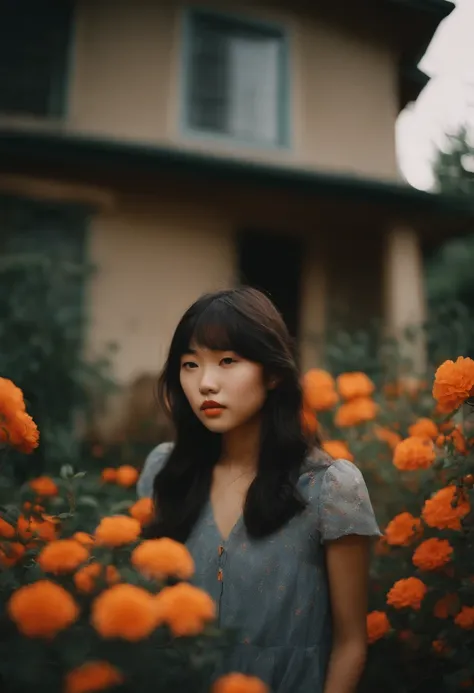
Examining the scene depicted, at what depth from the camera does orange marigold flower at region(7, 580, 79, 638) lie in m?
0.77

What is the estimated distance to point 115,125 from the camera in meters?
6.09

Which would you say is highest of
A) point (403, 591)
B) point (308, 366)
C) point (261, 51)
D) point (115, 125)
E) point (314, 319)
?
point (261, 51)

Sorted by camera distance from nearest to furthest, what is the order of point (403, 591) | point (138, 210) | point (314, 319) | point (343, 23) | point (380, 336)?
point (403, 591) < point (380, 336) < point (138, 210) < point (314, 319) < point (343, 23)

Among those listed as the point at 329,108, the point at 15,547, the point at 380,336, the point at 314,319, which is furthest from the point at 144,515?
the point at 329,108

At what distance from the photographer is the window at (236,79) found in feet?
21.5

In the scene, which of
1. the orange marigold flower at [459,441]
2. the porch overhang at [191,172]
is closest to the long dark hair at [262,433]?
the orange marigold flower at [459,441]

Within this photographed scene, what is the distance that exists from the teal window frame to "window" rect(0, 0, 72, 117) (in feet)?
3.74

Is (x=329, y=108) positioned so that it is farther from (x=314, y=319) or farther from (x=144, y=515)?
(x=144, y=515)

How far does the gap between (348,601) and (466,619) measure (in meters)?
0.41

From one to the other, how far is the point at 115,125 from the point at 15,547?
5.55 m

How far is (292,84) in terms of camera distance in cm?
672

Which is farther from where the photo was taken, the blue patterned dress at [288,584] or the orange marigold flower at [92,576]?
the blue patterned dress at [288,584]

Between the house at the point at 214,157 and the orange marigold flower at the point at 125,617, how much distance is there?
4672mm

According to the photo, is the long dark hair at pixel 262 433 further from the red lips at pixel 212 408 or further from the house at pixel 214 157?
the house at pixel 214 157
